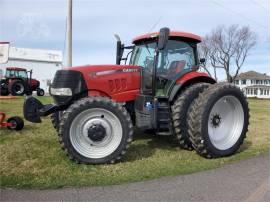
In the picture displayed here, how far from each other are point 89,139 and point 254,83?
87.3 m

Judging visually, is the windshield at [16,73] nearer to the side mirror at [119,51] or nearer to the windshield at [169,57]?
the side mirror at [119,51]

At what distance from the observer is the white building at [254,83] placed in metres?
86.8

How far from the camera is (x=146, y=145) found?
809 centimetres

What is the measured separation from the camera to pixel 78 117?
21.4 ft

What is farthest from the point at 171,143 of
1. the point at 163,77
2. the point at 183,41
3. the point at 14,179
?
the point at 14,179

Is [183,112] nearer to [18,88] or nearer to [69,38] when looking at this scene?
[69,38]

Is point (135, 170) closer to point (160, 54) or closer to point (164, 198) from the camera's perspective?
point (164, 198)

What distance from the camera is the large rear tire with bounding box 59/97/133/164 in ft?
21.2

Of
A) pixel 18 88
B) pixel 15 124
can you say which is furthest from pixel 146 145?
pixel 18 88

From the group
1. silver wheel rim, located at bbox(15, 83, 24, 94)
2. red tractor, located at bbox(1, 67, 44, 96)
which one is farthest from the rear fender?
silver wheel rim, located at bbox(15, 83, 24, 94)

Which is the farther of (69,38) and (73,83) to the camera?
(69,38)

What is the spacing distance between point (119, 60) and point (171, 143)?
2.26m

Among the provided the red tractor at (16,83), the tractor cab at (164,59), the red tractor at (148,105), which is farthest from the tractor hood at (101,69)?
the red tractor at (16,83)

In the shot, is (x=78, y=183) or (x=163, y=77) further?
(x=163, y=77)
